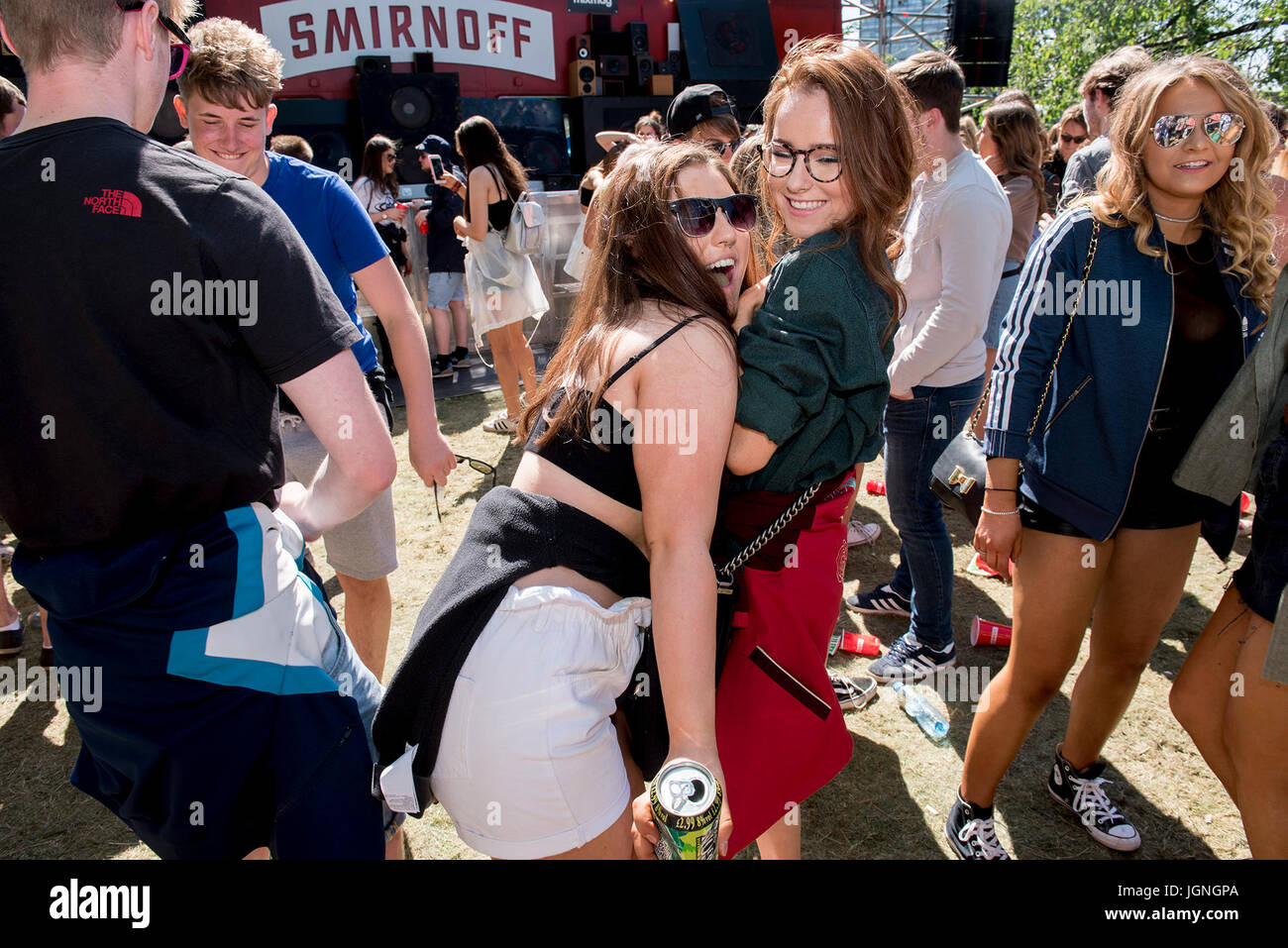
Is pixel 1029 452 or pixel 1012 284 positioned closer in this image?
pixel 1029 452

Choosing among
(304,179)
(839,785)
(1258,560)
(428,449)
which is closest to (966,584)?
(839,785)

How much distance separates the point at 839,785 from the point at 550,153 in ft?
36.9

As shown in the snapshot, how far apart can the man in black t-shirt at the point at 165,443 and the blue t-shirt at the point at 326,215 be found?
989mm

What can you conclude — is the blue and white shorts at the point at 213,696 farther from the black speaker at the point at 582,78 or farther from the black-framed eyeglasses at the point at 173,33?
the black speaker at the point at 582,78

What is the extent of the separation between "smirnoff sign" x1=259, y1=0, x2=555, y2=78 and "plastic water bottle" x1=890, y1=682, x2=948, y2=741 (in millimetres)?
11036

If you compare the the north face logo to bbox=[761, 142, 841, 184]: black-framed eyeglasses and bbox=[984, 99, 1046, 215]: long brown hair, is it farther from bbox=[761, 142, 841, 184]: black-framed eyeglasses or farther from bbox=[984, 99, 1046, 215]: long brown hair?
bbox=[984, 99, 1046, 215]: long brown hair

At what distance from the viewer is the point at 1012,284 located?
14.3 feet

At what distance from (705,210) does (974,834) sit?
184cm

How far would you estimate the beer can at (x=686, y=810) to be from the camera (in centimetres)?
118

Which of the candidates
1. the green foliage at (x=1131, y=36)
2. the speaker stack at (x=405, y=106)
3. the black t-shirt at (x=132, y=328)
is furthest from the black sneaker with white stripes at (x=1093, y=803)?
the green foliage at (x=1131, y=36)

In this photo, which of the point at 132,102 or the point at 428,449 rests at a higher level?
the point at 132,102

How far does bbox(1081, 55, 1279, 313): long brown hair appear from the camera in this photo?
189cm

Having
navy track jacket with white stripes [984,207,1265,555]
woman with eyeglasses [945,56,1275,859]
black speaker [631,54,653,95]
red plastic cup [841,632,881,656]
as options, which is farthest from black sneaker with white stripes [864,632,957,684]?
black speaker [631,54,653,95]

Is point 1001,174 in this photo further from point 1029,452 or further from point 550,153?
point 550,153
